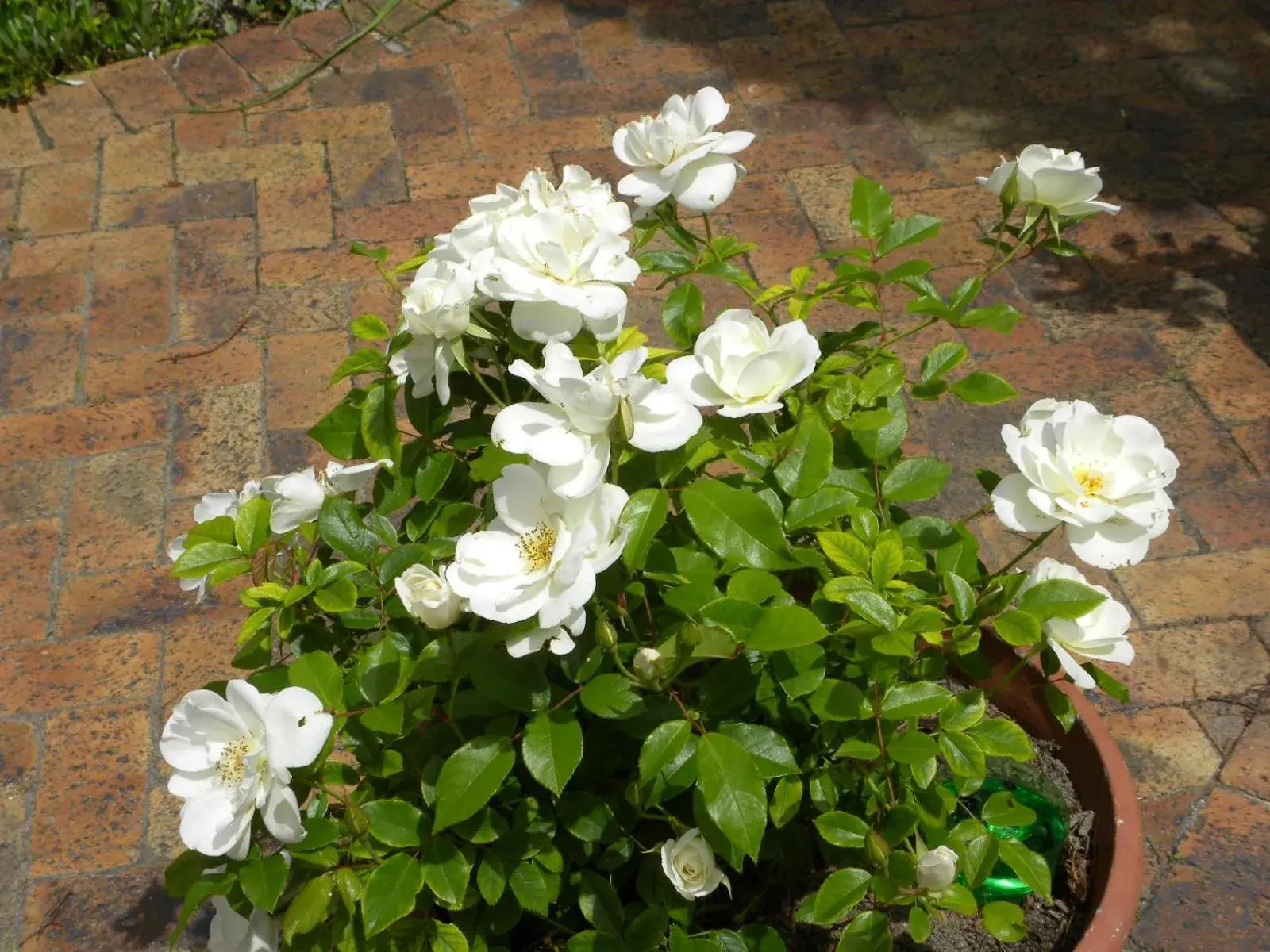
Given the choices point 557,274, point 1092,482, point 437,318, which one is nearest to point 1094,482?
point 1092,482

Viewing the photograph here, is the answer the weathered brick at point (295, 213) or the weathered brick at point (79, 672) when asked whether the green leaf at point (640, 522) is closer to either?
the weathered brick at point (79, 672)

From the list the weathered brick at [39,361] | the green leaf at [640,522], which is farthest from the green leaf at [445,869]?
the weathered brick at [39,361]

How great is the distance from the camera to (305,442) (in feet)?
9.46

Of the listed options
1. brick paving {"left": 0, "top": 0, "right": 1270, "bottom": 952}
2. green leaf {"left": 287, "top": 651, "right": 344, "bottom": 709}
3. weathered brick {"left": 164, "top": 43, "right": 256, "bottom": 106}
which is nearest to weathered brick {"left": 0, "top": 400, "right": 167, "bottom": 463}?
brick paving {"left": 0, "top": 0, "right": 1270, "bottom": 952}

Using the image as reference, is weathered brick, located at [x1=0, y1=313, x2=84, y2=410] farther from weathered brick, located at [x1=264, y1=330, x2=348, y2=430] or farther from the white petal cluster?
the white petal cluster

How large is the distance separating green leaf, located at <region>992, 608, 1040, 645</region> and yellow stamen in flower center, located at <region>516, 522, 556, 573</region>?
48 cm

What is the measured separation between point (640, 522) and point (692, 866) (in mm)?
420

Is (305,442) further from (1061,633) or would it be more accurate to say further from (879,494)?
(1061,633)

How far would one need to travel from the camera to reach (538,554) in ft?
3.68

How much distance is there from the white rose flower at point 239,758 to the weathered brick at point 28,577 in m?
1.56

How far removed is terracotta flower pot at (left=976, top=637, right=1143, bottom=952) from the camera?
157 cm

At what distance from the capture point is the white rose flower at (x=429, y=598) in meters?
1.16

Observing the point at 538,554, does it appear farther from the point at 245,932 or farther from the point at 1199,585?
the point at 1199,585

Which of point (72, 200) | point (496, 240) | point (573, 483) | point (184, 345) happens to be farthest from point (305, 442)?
point (573, 483)
